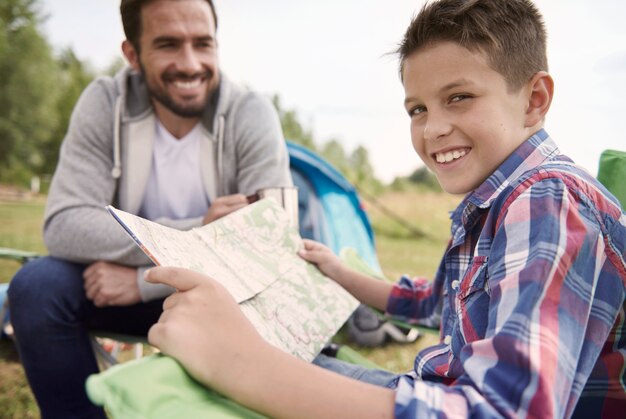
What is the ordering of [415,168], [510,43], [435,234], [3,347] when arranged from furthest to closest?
[415,168] → [435,234] → [3,347] → [510,43]

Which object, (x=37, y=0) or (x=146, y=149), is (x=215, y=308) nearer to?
(x=146, y=149)

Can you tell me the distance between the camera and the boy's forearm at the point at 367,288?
4.10 ft

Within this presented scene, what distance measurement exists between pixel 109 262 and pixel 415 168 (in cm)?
923

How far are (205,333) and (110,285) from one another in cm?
87

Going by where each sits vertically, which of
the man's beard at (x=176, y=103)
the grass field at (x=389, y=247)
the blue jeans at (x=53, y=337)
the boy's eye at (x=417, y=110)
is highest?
the boy's eye at (x=417, y=110)

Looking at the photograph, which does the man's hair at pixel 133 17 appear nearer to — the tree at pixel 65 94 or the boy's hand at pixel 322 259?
the boy's hand at pixel 322 259

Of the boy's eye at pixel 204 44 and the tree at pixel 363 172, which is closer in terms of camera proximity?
the boy's eye at pixel 204 44

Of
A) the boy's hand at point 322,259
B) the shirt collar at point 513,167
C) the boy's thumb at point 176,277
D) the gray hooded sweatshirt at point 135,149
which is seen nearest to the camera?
the boy's thumb at point 176,277

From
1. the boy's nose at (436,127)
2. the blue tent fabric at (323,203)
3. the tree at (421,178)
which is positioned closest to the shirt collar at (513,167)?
the boy's nose at (436,127)

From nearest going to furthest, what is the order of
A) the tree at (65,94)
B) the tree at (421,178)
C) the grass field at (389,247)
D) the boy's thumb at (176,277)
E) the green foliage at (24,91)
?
the boy's thumb at (176,277) → the grass field at (389,247) → the tree at (421,178) → the green foliage at (24,91) → the tree at (65,94)

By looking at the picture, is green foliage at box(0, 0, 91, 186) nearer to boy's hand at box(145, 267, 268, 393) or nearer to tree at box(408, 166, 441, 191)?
tree at box(408, 166, 441, 191)

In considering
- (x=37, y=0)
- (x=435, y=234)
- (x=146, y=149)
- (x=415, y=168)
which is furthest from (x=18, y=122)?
(x=146, y=149)

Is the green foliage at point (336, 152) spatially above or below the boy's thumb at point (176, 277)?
below

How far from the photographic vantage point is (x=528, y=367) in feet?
1.74
